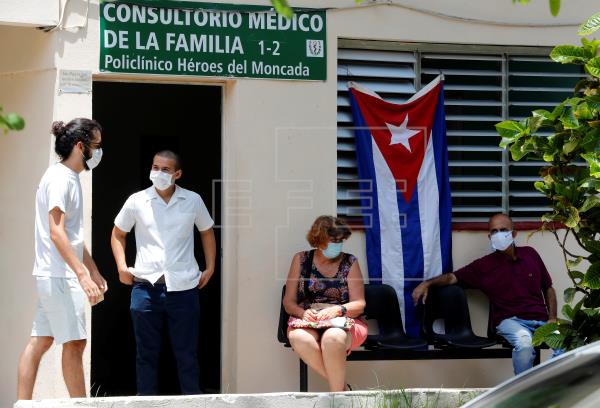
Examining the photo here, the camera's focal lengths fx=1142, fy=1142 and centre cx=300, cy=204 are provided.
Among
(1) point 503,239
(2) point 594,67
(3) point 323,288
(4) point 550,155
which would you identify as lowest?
(3) point 323,288

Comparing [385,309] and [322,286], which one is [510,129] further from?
[385,309]

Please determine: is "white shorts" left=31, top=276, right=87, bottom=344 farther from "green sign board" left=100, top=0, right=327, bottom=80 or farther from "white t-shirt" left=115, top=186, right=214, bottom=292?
"green sign board" left=100, top=0, right=327, bottom=80

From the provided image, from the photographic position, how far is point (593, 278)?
721 centimetres

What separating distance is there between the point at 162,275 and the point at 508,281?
278 cm

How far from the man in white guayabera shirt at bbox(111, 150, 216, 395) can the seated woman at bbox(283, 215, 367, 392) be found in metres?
0.70

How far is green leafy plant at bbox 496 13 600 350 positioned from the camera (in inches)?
284

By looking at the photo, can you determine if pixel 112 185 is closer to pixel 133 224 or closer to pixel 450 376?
pixel 133 224

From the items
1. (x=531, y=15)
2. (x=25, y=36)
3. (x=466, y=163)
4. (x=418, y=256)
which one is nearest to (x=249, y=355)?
(x=418, y=256)

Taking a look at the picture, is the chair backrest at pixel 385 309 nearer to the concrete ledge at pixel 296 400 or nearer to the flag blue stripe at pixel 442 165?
the flag blue stripe at pixel 442 165

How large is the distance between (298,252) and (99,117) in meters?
3.08

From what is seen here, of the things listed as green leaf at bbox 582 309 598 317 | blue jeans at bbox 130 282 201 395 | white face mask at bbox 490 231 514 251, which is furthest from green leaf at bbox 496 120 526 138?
blue jeans at bbox 130 282 201 395

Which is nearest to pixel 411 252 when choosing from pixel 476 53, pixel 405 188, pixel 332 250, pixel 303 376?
pixel 405 188

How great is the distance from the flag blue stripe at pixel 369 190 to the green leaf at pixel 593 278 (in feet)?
7.71

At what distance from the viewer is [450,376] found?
948cm
